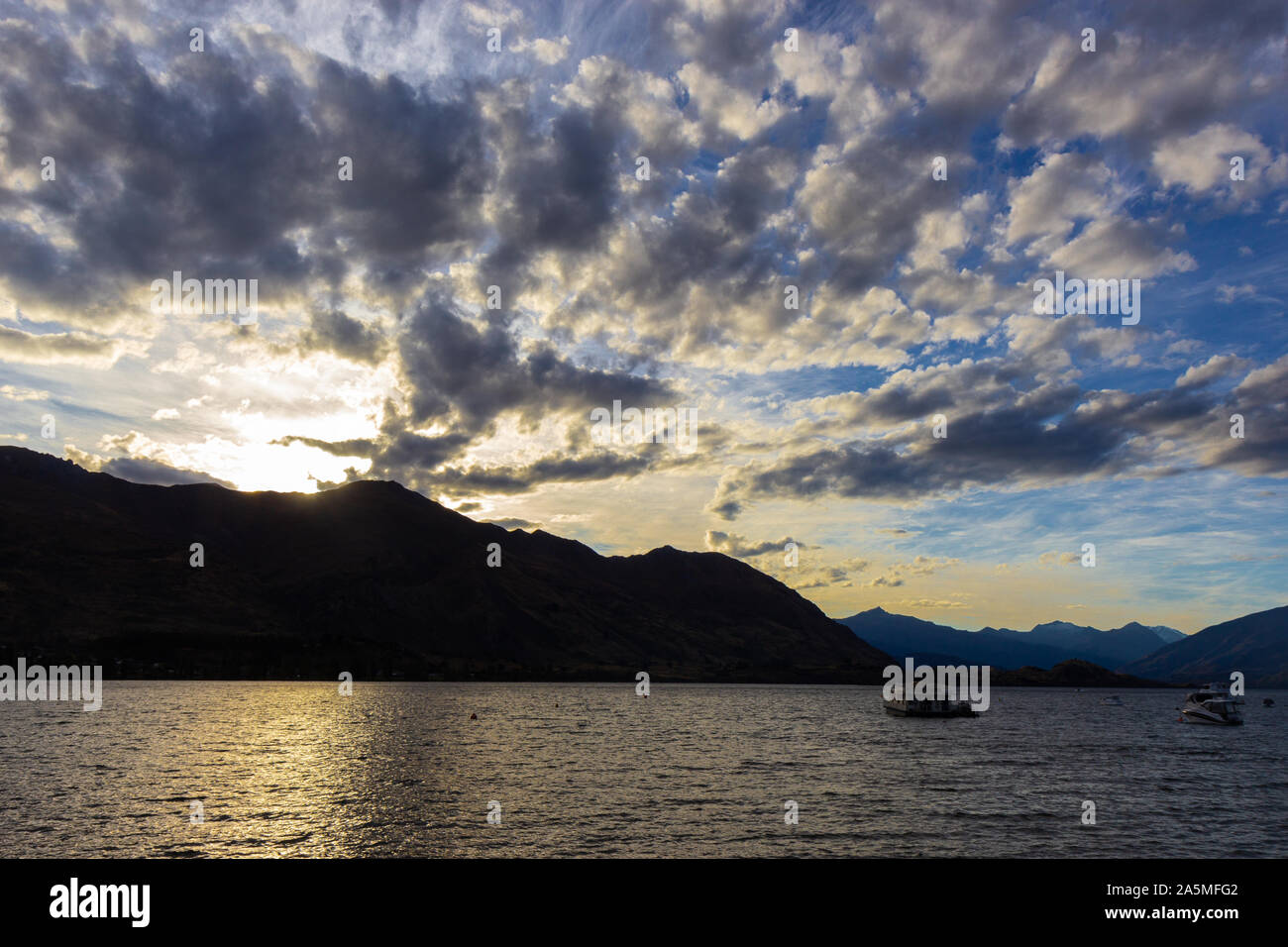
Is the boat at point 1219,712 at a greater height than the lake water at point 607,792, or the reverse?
the lake water at point 607,792

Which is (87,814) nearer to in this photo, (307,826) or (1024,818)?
(307,826)

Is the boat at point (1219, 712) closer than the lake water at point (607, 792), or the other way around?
the lake water at point (607, 792)

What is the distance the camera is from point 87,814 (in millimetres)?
56500

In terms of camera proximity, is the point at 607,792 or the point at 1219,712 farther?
the point at 1219,712

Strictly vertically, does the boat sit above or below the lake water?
below

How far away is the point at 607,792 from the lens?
227 ft

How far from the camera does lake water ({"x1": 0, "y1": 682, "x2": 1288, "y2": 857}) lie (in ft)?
167

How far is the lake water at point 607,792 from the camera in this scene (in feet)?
167

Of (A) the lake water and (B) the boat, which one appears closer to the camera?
(A) the lake water

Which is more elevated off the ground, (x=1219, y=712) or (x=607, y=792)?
(x=607, y=792)
